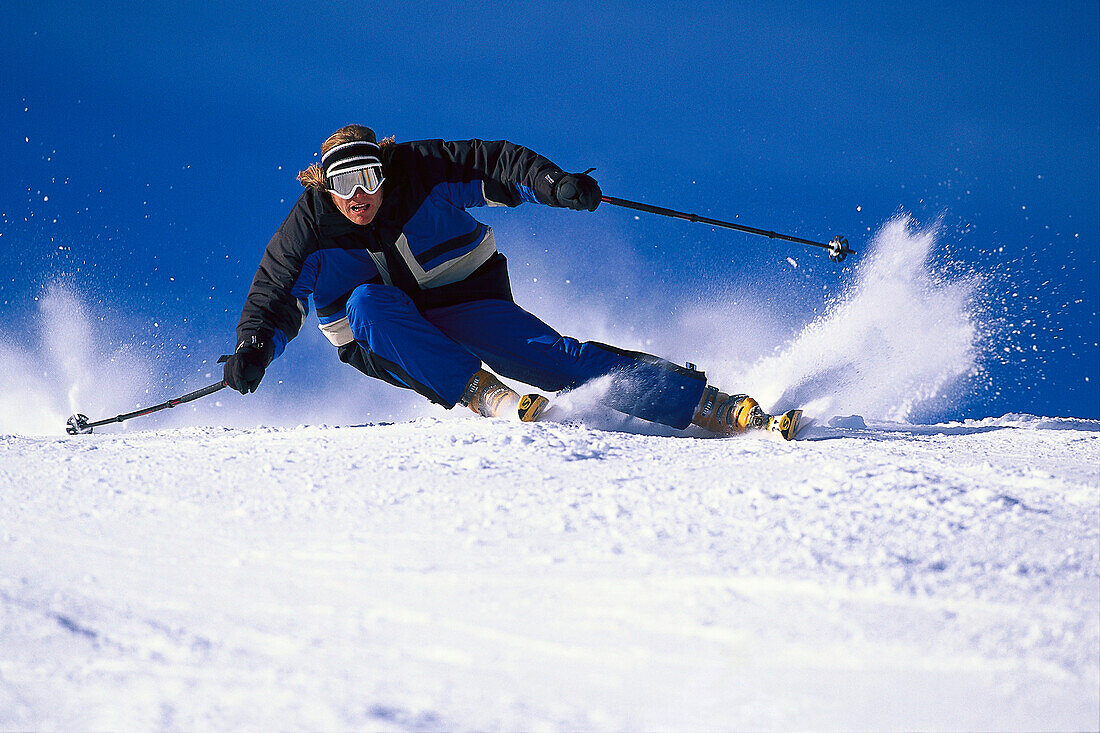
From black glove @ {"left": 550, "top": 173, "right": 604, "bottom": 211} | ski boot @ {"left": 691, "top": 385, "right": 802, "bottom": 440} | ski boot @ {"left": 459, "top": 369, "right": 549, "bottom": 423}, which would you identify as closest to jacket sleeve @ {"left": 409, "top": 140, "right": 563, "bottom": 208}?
black glove @ {"left": 550, "top": 173, "right": 604, "bottom": 211}

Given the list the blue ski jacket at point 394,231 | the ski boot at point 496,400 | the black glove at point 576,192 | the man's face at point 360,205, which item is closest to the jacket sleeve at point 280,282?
the blue ski jacket at point 394,231

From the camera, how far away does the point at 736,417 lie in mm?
3166

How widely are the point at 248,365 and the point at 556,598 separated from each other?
2.29 meters

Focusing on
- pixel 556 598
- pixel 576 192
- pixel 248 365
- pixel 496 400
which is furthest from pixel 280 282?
pixel 556 598

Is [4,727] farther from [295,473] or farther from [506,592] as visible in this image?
[295,473]

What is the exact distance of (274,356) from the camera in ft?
10.8

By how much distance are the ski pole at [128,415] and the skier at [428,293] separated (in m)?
0.82

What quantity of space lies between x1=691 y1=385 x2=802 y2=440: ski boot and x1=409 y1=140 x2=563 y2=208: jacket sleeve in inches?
43.9

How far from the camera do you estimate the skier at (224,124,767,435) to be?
3145 millimetres

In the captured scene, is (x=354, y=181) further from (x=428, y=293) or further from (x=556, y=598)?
(x=556, y=598)

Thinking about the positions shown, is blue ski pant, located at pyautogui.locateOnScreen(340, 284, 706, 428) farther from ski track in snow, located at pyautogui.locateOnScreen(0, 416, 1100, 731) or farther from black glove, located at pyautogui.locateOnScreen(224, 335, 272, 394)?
ski track in snow, located at pyautogui.locateOnScreen(0, 416, 1100, 731)


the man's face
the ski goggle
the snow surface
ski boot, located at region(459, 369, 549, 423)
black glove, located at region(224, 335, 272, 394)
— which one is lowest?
the snow surface

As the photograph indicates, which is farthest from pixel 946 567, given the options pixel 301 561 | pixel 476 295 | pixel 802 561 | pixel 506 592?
pixel 476 295

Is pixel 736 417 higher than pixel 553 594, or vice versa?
pixel 736 417
